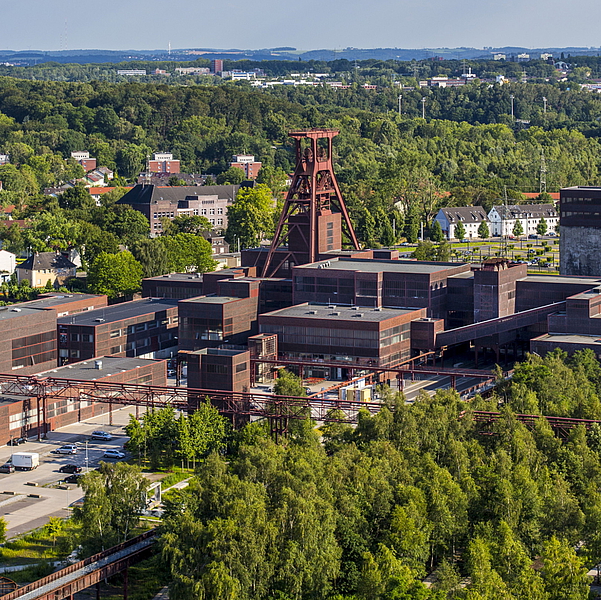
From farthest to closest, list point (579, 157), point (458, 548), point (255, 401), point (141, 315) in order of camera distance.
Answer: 1. point (579, 157)
2. point (141, 315)
3. point (255, 401)
4. point (458, 548)

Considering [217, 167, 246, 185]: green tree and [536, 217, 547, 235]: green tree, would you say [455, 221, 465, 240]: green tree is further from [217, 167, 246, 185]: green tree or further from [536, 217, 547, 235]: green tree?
[217, 167, 246, 185]: green tree

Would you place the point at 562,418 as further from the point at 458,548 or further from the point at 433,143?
the point at 433,143

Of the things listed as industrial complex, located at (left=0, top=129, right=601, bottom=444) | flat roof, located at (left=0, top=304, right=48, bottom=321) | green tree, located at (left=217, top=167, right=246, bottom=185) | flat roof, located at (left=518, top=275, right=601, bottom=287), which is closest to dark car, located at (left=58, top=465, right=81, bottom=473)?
industrial complex, located at (left=0, top=129, right=601, bottom=444)

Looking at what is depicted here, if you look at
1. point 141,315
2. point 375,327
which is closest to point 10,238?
point 141,315

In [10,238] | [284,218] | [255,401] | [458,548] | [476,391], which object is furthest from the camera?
[10,238]

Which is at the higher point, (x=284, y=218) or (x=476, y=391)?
(x=284, y=218)

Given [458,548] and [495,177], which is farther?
[495,177]

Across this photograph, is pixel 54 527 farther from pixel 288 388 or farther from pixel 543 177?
pixel 543 177
